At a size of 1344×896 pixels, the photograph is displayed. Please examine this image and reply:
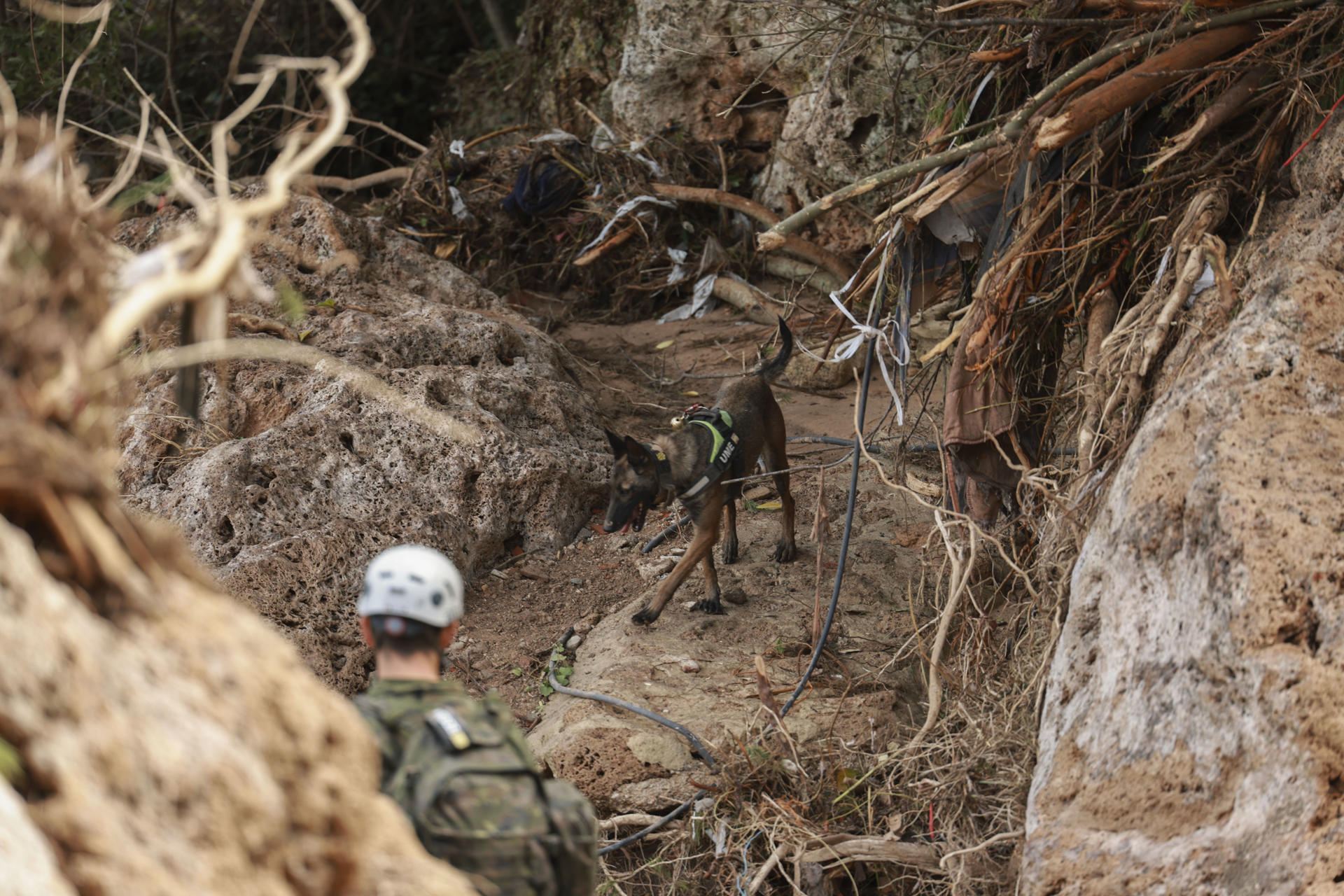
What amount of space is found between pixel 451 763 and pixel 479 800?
9 cm

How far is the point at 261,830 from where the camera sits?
5.26 ft

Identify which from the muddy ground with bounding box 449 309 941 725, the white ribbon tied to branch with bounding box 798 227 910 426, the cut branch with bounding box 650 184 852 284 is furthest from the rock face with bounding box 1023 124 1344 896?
Result: the cut branch with bounding box 650 184 852 284

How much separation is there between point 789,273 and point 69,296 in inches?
374

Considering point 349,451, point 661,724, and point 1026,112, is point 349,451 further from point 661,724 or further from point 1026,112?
point 1026,112

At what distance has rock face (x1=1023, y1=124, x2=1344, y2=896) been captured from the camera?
268 centimetres

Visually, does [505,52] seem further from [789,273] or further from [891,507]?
[891,507]

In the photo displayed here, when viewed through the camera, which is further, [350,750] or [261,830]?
[350,750]

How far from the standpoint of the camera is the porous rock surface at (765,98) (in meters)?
10.1

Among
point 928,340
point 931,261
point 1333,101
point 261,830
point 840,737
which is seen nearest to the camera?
point 261,830

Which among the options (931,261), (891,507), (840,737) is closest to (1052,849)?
(840,737)

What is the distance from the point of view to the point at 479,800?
207 cm

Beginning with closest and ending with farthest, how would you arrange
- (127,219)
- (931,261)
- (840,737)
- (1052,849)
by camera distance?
(1052,849) → (840,737) → (931,261) → (127,219)

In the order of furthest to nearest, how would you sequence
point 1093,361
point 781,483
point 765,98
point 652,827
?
point 765,98 < point 781,483 < point 652,827 < point 1093,361

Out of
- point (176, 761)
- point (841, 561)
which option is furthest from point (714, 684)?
point (176, 761)
